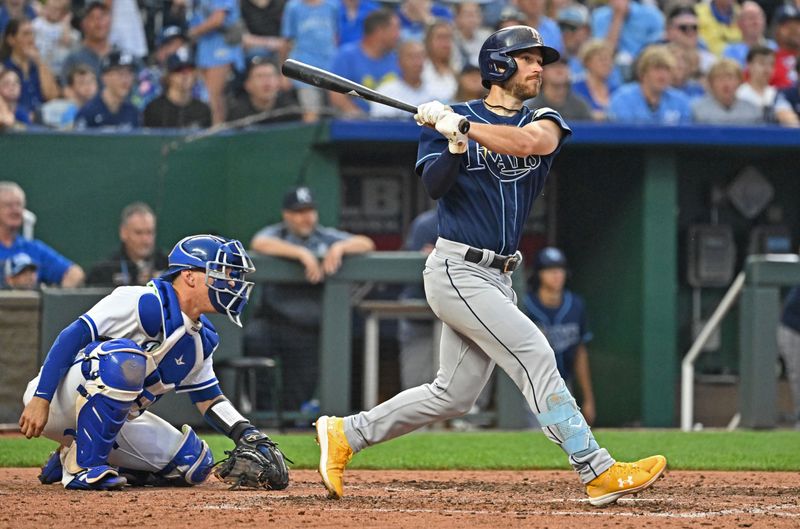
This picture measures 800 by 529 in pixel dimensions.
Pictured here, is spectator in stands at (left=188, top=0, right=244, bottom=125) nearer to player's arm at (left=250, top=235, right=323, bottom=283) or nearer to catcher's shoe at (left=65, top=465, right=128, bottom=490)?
player's arm at (left=250, top=235, right=323, bottom=283)

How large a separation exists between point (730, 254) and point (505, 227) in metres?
6.33

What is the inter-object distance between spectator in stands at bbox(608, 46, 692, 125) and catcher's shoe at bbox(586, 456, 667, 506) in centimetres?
608

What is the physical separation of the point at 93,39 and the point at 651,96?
430 cm

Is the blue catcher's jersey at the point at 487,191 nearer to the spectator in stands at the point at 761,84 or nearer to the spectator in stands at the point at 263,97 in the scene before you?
the spectator in stands at the point at 263,97

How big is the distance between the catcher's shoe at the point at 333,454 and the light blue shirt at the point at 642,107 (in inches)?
232

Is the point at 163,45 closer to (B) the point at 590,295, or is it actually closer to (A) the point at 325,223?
(A) the point at 325,223

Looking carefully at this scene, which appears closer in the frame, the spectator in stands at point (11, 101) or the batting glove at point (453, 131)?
the batting glove at point (453, 131)

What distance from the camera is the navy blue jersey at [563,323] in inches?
366

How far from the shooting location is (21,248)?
344 inches

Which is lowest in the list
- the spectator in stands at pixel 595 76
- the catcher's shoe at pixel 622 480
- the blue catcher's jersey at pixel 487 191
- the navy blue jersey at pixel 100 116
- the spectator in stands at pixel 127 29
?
the catcher's shoe at pixel 622 480

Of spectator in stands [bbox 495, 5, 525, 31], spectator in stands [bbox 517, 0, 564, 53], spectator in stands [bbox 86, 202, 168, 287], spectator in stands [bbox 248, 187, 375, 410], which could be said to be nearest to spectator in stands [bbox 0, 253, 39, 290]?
Answer: spectator in stands [bbox 86, 202, 168, 287]

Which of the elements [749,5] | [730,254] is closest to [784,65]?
[749,5]

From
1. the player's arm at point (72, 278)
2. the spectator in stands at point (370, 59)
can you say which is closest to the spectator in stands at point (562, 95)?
the spectator in stands at point (370, 59)

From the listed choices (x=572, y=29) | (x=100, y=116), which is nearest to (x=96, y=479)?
(x=100, y=116)
